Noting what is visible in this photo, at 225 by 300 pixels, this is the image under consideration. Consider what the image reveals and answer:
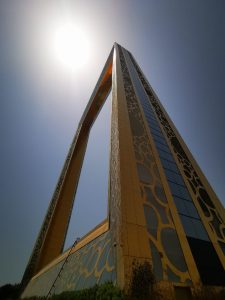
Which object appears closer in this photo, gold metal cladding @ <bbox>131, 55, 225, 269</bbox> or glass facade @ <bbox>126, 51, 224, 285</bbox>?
glass facade @ <bbox>126, 51, 224, 285</bbox>

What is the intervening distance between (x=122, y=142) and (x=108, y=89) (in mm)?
20225

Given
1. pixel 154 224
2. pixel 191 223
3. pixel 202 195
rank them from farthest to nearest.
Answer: pixel 202 195 → pixel 191 223 → pixel 154 224

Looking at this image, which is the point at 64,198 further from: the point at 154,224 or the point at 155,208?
the point at 154,224

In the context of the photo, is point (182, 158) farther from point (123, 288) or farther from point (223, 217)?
point (123, 288)

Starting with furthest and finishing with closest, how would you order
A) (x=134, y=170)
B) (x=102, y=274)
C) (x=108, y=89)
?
(x=108, y=89) → (x=134, y=170) → (x=102, y=274)

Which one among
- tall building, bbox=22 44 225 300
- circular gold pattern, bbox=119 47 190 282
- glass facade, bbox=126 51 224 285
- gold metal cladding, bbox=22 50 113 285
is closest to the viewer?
tall building, bbox=22 44 225 300

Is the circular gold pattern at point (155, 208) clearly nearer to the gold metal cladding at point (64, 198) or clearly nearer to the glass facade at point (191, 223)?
the glass facade at point (191, 223)

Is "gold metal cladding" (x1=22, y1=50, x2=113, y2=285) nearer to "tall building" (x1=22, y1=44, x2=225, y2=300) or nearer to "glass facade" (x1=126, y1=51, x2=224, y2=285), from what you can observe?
"tall building" (x1=22, y1=44, x2=225, y2=300)

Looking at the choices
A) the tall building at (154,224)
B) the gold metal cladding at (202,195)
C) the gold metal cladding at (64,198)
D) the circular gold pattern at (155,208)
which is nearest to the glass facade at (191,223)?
the tall building at (154,224)

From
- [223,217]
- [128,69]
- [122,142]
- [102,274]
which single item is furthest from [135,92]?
[102,274]

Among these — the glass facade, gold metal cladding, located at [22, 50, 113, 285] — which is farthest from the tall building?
gold metal cladding, located at [22, 50, 113, 285]

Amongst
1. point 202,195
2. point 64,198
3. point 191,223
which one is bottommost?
point 191,223

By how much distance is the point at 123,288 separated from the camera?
3510 millimetres

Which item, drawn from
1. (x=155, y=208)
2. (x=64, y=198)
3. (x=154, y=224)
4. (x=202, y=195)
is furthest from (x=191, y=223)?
(x=64, y=198)
